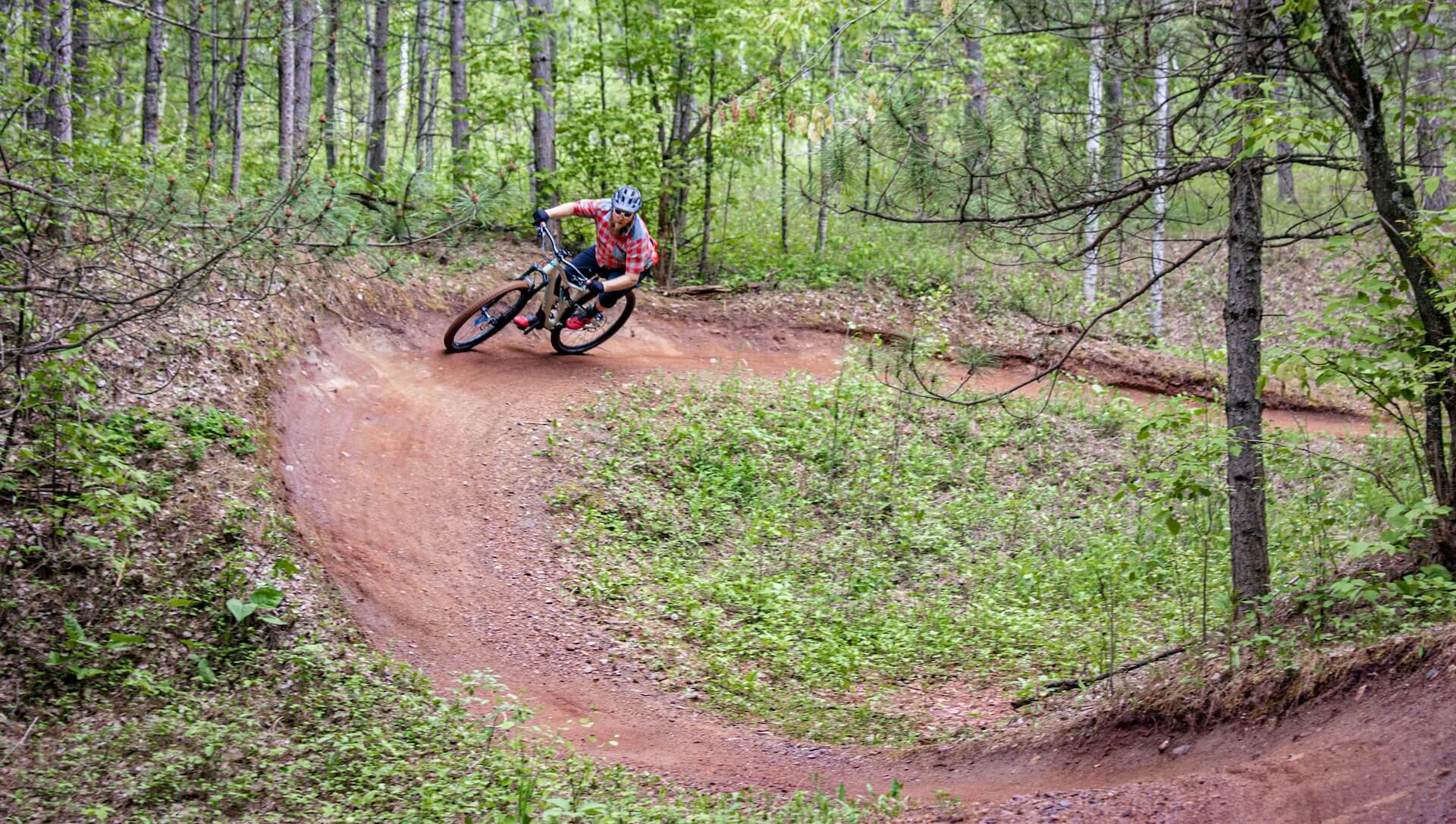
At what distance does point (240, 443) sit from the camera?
8664mm

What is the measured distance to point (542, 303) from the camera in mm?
11867

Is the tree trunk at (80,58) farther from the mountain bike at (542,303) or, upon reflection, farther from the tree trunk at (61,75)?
the mountain bike at (542,303)

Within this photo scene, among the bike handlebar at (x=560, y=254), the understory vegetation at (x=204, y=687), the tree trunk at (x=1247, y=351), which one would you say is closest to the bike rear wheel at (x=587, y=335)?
the bike handlebar at (x=560, y=254)

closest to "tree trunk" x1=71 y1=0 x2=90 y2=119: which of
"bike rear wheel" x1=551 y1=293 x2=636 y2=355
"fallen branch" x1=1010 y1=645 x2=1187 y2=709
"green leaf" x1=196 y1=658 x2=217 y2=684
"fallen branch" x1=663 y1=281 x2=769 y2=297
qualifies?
"bike rear wheel" x1=551 y1=293 x2=636 y2=355

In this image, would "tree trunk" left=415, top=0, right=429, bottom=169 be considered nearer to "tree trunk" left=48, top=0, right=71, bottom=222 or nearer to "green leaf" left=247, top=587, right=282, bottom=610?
"tree trunk" left=48, top=0, right=71, bottom=222

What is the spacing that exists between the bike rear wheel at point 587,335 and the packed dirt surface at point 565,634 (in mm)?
188

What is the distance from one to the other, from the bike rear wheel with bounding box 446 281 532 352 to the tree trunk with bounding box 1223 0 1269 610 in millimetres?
8020

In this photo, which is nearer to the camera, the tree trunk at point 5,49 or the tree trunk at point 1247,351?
the tree trunk at point 1247,351

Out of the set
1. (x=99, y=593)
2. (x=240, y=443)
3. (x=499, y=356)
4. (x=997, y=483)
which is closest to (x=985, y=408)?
(x=997, y=483)

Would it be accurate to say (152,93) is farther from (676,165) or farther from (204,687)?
(204,687)

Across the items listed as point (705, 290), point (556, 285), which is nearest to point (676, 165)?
point (705, 290)

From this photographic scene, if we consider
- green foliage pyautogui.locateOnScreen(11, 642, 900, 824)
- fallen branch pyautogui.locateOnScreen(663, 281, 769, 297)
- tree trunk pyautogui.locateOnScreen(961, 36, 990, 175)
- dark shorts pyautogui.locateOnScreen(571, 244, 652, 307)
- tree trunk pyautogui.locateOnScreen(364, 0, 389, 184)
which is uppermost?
tree trunk pyautogui.locateOnScreen(364, 0, 389, 184)

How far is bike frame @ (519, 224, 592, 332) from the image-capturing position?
11.6 m

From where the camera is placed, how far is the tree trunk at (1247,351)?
5855 millimetres
